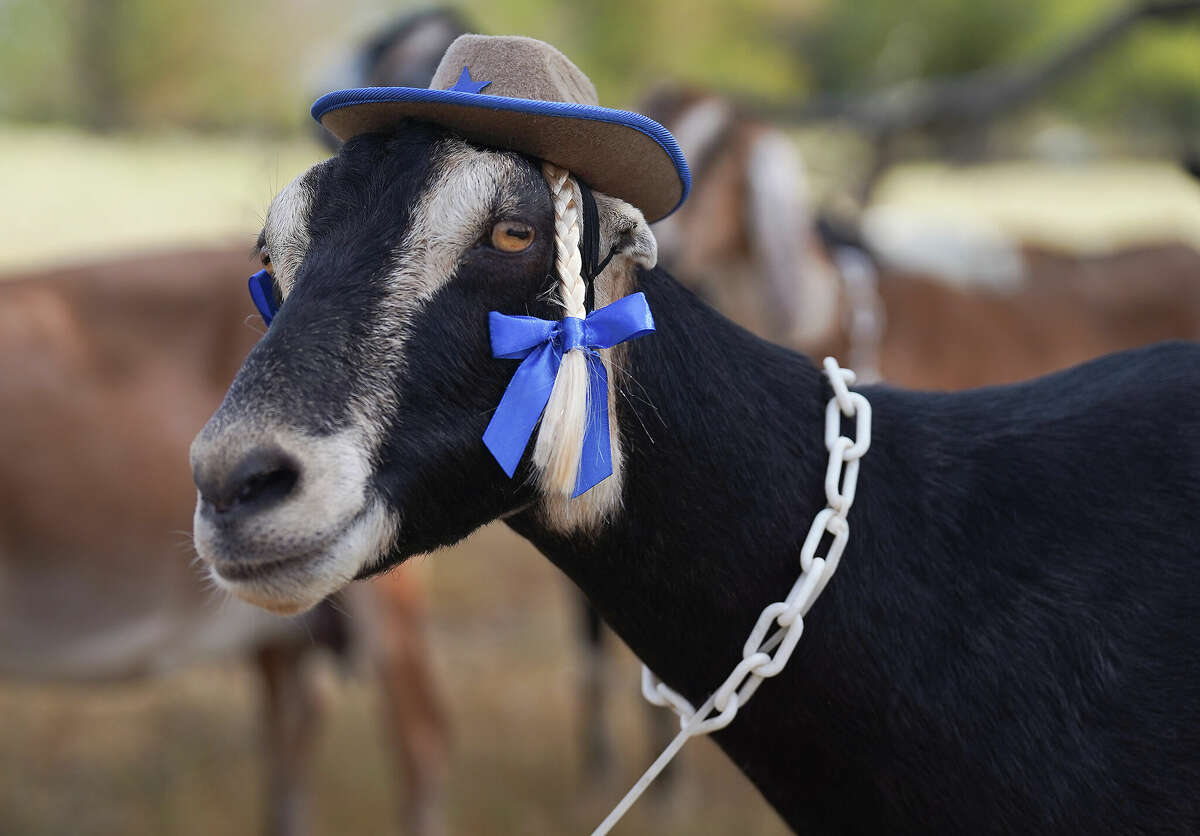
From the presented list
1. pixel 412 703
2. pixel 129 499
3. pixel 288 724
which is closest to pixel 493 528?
pixel 288 724

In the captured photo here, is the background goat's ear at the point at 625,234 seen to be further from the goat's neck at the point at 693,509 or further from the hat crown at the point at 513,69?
the hat crown at the point at 513,69

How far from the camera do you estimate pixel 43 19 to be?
26953mm

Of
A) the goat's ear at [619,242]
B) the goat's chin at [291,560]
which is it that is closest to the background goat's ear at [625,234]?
the goat's ear at [619,242]

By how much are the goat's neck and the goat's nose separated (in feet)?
1.44

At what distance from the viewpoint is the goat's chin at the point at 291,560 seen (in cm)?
154

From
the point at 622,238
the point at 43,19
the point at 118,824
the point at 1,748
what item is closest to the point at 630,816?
the point at 118,824

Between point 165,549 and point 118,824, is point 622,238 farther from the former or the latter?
point 118,824

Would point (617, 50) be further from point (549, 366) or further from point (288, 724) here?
point (549, 366)

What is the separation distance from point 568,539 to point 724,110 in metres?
4.20

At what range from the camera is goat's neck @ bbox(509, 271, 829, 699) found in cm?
185

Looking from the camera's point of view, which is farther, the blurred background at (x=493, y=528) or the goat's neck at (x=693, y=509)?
the blurred background at (x=493, y=528)

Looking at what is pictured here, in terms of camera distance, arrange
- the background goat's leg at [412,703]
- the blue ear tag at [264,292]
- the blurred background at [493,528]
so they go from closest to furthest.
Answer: the blue ear tag at [264,292] < the blurred background at [493,528] < the background goat's leg at [412,703]

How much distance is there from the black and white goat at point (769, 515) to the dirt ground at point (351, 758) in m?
3.13

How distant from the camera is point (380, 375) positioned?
162 centimetres
